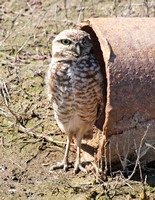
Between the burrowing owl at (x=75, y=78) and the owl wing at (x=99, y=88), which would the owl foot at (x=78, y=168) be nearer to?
the burrowing owl at (x=75, y=78)

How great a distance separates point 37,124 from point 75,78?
4.17 feet

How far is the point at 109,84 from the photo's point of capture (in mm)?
3041

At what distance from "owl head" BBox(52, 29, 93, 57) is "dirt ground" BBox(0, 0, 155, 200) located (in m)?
1.15

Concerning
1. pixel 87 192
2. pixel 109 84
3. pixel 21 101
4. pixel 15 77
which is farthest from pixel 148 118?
pixel 15 77

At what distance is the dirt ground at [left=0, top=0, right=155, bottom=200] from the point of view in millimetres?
3256

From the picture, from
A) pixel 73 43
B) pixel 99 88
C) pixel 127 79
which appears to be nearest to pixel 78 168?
pixel 99 88

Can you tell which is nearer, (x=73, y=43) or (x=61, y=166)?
(x=73, y=43)

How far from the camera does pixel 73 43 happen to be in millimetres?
3371

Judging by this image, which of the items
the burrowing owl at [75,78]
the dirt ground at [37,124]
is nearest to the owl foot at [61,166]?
the dirt ground at [37,124]

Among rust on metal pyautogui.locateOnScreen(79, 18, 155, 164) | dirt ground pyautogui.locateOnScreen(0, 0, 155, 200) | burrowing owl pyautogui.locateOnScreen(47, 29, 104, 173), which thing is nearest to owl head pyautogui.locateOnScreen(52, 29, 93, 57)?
burrowing owl pyautogui.locateOnScreen(47, 29, 104, 173)

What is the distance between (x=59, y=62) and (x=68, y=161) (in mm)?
1158

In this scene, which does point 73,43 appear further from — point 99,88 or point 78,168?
point 78,168

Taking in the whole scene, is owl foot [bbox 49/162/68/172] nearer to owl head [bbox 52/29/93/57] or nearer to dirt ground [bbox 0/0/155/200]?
dirt ground [bbox 0/0/155/200]

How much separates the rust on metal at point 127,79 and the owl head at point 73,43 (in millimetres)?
244
